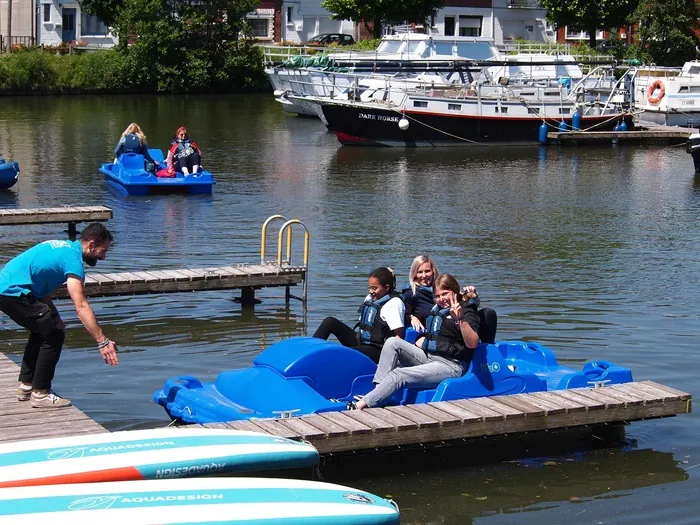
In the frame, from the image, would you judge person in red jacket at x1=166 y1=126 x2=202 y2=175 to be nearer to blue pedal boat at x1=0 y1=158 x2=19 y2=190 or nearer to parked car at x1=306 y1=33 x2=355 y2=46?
blue pedal boat at x1=0 y1=158 x2=19 y2=190

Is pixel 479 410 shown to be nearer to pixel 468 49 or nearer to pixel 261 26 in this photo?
pixel 468 49

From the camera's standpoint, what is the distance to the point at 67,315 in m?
15.4

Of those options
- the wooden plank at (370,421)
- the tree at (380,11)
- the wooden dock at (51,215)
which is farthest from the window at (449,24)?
the wooden plank at (370,421)

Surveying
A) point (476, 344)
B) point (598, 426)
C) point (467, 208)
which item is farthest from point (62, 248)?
point (467, 208)

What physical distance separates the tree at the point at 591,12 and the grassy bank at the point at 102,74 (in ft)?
53.6

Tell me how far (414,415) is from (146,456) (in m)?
2.42

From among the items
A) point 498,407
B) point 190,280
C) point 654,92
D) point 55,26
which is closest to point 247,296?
point 190,280

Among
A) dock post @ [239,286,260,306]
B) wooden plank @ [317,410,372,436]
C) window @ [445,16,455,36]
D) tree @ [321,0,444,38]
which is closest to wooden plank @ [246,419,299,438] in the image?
wooden plank @ [317,410,372,436]

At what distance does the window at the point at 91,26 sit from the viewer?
236 ft

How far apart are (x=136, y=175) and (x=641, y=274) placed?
12.1 metres

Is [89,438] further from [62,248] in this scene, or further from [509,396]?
[509,396]

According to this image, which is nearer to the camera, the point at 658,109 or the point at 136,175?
the point at 136,175

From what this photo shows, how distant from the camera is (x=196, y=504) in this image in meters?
7.48

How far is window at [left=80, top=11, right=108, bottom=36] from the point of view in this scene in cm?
A: 7194
